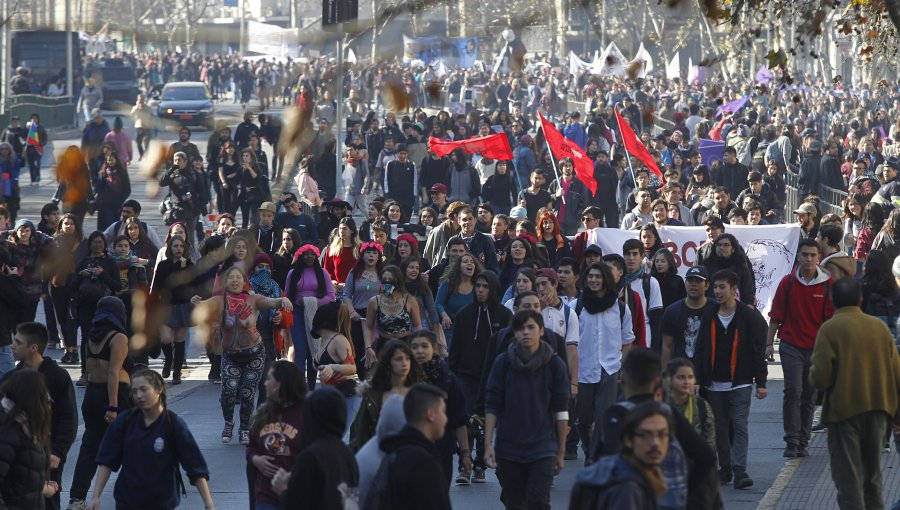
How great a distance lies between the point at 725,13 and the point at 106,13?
3854 mm

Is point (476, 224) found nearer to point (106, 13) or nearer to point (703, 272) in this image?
point (703, 272)

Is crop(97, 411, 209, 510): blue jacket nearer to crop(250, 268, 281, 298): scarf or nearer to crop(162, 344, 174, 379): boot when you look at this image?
crop(250, 268, 281, 298): scarf

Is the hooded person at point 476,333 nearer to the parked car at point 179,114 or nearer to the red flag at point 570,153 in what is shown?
the parked car at point 179,114

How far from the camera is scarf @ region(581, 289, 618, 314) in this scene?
9758 millimetres

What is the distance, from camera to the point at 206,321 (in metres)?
12.1

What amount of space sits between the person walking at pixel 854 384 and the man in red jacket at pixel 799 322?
1913 mm

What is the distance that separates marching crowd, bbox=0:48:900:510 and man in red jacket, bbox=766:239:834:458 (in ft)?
0.05

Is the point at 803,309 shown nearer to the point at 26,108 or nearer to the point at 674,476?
the point at 674,476

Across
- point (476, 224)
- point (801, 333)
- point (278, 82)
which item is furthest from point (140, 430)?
point (476, 224)

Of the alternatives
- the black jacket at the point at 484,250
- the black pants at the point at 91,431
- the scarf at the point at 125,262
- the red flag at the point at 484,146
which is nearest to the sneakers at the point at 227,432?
the black pants at the point at 91,431

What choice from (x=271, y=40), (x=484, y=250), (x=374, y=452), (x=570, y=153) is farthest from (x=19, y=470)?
(x=570, y=153)

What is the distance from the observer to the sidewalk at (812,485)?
8.86 metres

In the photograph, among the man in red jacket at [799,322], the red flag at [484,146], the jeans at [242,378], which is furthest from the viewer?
the red flag at [484,146]

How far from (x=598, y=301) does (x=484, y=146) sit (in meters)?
10.3
